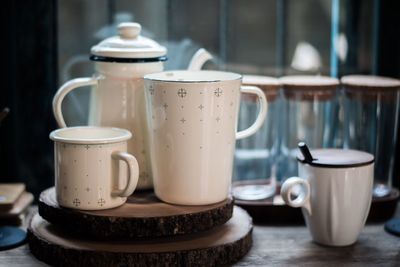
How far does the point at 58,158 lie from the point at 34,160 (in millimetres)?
283

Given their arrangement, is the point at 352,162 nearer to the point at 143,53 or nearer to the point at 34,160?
the point at 143,53

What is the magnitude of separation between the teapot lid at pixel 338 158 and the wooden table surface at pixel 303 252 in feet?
0.40

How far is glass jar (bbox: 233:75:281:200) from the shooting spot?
1055 mm

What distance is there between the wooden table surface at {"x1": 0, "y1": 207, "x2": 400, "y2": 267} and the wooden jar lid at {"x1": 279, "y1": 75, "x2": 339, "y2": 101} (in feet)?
0.67

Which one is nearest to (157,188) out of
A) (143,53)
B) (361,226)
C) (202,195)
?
(202,195)

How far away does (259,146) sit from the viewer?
1138 millimetres

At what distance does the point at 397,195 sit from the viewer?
1075 millimetres

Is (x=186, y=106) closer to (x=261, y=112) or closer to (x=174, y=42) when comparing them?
(x=261, y=112)

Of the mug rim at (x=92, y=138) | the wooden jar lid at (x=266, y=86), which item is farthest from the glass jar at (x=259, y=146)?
the mug rim at (x=92, y=138)

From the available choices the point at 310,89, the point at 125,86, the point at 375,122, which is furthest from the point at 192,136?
the point at 375,122

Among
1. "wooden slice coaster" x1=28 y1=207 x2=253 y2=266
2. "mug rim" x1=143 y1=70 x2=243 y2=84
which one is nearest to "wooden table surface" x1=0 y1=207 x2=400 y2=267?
"wooden slice coaster" x1=28 y1=207 x2=253 y2=266

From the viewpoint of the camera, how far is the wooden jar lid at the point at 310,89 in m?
1.05

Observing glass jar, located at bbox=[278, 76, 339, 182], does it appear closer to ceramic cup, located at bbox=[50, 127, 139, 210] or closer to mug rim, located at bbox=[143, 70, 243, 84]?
mug rim, located at bbox=[143, 70, 243, 84]

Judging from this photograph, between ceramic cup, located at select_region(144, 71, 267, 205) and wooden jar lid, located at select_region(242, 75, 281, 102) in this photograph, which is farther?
wooden jar lid, located at select_region(242, 75, 281, 102)
